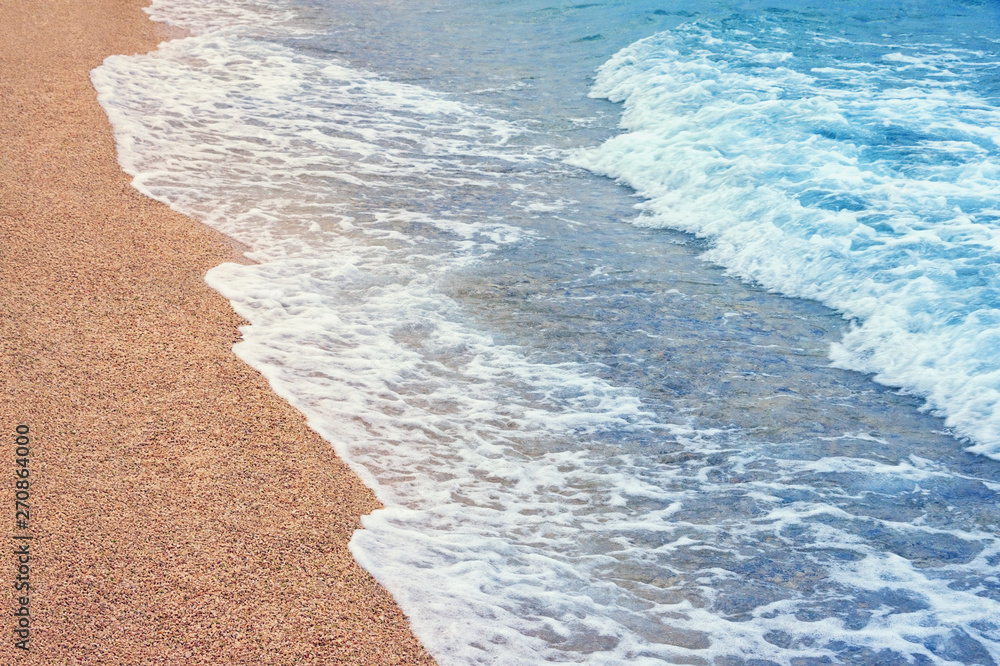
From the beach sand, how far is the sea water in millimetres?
219

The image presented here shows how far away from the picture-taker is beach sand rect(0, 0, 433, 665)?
9.75ft

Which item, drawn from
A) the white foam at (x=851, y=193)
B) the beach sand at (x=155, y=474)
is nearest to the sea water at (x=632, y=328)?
the white foam at (x=851, y=193)

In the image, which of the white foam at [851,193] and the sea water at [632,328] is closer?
the sea water at [632,328]

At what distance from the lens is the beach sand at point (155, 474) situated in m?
2.97

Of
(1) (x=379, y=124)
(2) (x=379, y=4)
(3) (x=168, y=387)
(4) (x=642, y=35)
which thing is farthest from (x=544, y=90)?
(3) (x=168, y=387)

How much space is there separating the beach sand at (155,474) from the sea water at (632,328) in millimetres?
219

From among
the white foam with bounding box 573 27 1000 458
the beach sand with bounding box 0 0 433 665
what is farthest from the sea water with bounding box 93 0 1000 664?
the beach sand with bounding box 0 0 433 665

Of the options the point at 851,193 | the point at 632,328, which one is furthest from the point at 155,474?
the point at 851,193

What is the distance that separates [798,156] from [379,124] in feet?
15.2

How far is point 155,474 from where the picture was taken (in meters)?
3.62

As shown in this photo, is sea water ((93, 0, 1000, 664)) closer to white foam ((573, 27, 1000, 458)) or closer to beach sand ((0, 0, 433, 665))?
white foam ((573, 27, 1000, 458))

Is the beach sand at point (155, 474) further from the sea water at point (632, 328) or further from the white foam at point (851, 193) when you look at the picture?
the white foam at point (851, 193)

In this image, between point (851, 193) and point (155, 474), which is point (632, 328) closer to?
point (155, 474)

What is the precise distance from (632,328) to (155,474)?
313 cm
